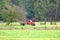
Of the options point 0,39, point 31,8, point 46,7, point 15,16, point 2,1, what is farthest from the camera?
point 31,8

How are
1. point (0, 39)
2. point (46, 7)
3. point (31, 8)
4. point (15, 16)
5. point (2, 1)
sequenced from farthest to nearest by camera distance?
→ point (31, 8) → point (46, 7) → point (2, 1) → point (15, 16) → point (0, 39)

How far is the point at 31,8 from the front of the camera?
91.2 metres

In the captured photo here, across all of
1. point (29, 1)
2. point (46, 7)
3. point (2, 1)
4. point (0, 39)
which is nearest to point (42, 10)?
point (46, 7)

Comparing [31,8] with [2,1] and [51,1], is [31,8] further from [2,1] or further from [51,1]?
[2,1]

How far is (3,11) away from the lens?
1791 inches

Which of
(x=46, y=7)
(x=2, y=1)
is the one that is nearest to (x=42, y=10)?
(x=46, y=7)

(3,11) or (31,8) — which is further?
(31,8)

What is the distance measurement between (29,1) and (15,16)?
48.4 metres

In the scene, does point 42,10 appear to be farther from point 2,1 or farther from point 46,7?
point 2,1

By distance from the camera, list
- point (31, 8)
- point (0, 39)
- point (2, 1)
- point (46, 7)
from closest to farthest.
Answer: point (0, 39) → point (2, 1) → point (46, 7) → point (31, 8)

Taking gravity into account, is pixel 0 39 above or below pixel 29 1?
above

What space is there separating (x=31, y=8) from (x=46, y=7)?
30.2 ft

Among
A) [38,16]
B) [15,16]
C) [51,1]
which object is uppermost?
[15,16]

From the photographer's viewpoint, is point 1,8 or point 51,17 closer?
point 1,8
